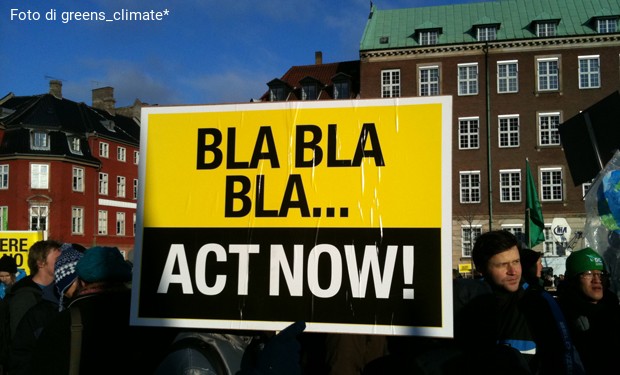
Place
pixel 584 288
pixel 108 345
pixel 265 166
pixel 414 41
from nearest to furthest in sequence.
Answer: pixel 108 345, pixel 265 166, pixel 584 288, pixel 414 41

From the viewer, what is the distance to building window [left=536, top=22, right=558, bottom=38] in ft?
133

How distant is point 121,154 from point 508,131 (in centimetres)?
3246

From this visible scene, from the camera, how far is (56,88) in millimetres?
55188

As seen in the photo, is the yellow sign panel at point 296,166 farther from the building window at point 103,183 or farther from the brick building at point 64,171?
the building window at point 103,183

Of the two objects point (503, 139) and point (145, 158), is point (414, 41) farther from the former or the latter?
point (145, 158)

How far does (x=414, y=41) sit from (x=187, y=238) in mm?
41642

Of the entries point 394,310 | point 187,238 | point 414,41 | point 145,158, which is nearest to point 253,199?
point 187,238

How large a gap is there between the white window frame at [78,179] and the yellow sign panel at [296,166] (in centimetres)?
5064

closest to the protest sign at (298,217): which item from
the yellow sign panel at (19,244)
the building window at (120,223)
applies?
the yellow sign panel at (19,244)

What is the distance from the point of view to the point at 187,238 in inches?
112

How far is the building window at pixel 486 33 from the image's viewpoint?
41375mm

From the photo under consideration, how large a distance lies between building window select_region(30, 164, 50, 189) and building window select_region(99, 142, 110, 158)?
569 centimetres

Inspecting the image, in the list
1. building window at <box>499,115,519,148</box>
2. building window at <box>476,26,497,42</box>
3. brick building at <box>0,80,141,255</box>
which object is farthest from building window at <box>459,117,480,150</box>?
brick building at <box>0,80,141,255</box>

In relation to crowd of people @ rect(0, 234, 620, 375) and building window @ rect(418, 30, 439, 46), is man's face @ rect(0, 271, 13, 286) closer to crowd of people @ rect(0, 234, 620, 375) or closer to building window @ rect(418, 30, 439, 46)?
crowd of people @ rect(0, 234, 620, 375)
